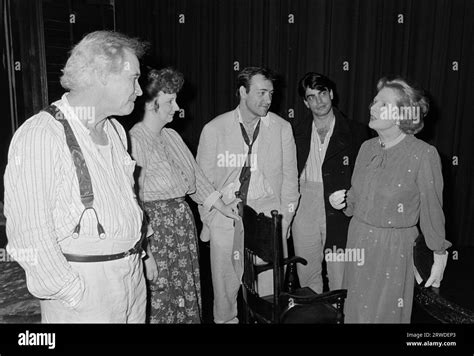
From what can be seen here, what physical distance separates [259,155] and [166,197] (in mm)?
629

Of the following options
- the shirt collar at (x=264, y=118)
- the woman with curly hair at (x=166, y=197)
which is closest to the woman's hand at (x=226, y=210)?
the woman with curly hair at (x=166, y=197)

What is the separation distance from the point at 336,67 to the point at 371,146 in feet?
7.48

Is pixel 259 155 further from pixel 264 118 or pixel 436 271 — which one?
pixel 436 271

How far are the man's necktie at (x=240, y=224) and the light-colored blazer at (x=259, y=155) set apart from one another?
0.03 m

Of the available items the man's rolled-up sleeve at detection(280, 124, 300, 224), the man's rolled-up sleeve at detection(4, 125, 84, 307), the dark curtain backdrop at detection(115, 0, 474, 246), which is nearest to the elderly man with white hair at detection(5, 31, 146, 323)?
the man's rolled-up sleeve at detection(4, 125, 84, 307)

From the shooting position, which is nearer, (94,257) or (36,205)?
(36,205)

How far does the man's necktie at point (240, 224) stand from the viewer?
242 centimetres

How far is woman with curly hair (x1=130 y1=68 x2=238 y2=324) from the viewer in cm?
208

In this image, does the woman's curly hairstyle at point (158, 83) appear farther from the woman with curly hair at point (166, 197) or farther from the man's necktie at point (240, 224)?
the man's necktie at point (240, 224)

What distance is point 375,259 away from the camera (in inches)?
75.3

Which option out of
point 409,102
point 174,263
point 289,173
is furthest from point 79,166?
point 289,173

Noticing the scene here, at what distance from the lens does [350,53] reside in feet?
13.4

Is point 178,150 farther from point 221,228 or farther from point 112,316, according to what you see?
point 112,316

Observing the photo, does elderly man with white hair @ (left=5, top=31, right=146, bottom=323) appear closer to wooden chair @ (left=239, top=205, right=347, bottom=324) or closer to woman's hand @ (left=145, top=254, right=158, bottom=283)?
woman's hand @ (left=145, top=254, right=158, bottom=283)
